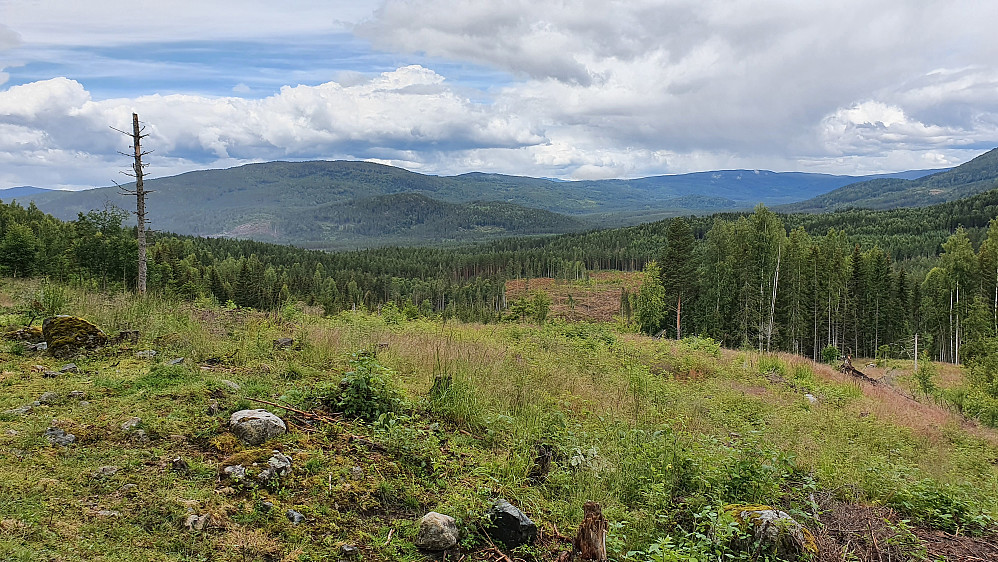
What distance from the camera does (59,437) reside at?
14.7ft

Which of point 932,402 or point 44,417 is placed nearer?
point 44,417

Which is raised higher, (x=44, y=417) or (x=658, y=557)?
(x=44, y=417)

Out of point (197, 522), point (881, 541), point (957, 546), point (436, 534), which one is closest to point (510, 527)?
point (436, 534)

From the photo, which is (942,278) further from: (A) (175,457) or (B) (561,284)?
(B) (561,284)

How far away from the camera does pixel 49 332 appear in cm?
734

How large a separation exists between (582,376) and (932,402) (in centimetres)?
1662

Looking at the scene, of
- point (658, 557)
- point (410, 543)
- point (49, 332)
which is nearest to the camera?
point (658, 557)

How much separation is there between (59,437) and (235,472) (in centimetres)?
169

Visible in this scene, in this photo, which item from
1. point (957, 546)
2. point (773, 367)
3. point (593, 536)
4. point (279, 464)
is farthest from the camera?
point (773, 367)

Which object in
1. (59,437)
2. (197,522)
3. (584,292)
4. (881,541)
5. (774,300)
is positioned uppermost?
(59,437)

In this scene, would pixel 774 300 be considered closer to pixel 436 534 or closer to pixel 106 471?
pixel 436 534

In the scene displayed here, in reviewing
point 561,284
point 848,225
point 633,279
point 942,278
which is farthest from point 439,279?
point 848,225

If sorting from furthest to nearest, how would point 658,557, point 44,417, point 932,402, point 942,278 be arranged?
point 942,278 < point 932,402 < point 44,417 < point 658,557

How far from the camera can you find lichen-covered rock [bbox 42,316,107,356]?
23.4 ft
